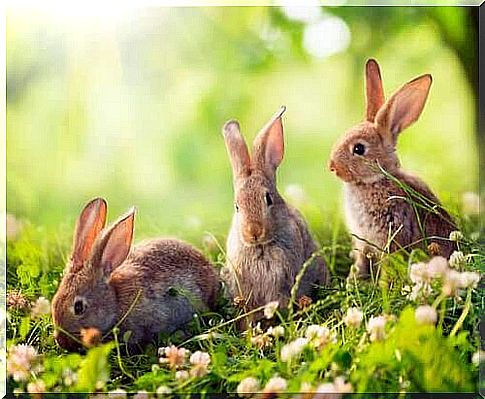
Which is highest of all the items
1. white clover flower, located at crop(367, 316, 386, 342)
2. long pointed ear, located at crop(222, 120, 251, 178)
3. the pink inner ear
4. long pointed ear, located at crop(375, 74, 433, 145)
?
long pointed ear, located at crop(375, 74, 433, 145)

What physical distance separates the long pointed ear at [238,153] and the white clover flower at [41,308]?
404 mm

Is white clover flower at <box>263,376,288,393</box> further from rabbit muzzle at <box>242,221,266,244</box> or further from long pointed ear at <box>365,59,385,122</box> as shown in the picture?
long pointed ear at <box>365,59,385,122</box>

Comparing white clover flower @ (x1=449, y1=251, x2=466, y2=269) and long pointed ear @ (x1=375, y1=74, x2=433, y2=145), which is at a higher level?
long pointed ear @ (x1=375, y1=74, x2=433, y2=145)

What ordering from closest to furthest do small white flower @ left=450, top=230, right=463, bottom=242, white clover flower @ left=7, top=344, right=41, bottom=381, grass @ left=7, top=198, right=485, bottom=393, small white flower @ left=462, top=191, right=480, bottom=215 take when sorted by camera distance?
grass @ left=7, top=198, right=485, bottom=393 < white clover flower @ left=7, top=344, right=41, bottom=381 < small white flower @ left=450, top=230, right=463, bottom=242 < small white flower @ left=462, top=191, right=480, bottom=215

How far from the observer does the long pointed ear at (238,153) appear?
1.71 metres

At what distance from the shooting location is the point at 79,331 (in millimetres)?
1634

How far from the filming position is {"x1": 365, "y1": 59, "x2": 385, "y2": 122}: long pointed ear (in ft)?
5.76

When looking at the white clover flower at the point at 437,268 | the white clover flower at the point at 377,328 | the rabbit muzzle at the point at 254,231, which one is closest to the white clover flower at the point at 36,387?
the rabbit muzzle at the point at 254,231

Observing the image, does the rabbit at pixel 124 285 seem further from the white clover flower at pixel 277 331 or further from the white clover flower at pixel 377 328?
the white clover flower at pixel 377 328

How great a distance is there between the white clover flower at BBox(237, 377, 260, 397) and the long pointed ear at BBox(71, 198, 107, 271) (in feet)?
1.17

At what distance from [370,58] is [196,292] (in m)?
0.54

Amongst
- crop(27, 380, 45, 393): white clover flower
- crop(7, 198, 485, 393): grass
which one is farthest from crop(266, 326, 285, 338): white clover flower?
crop(27, 380, 45, 393): white clover flower

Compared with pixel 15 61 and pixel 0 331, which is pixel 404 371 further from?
pixel 15 61

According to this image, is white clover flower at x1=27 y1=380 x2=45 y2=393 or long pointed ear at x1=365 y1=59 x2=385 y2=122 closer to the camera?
white clover flower at x1=27 y1=380 x2=45 y2=393
